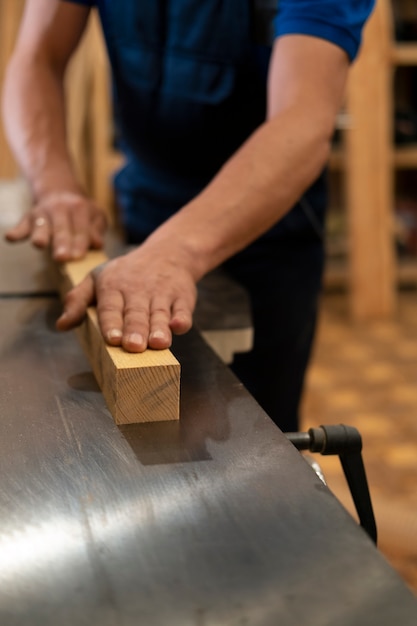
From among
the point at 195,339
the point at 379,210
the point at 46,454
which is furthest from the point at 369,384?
the point at 46,454

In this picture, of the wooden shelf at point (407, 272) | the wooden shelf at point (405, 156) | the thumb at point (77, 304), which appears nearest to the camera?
the thumb at point (77, 304)

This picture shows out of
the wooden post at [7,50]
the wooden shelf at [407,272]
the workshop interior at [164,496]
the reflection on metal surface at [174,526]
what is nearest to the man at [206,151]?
the workshop interior at [164,496]

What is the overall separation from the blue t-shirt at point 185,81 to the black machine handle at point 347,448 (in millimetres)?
825

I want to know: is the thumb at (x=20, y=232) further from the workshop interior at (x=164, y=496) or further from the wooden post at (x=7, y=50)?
the wooden post at (x=7, y=50)

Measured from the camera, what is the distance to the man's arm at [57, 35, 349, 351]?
1044mm

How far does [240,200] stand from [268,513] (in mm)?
594

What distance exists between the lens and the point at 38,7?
1715 millimetres

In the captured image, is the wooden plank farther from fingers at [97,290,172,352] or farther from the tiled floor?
the tiled floor

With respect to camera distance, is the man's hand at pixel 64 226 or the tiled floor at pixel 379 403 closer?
the man's hand at pixel 64 226

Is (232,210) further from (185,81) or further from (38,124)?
(38,124)

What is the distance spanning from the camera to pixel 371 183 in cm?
371

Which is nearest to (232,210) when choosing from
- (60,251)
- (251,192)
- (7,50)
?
(251,192)

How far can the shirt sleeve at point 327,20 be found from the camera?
127cm

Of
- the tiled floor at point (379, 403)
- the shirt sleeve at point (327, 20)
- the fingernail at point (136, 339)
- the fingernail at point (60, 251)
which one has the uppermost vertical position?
the shirt sleeve at point (327, 20)
